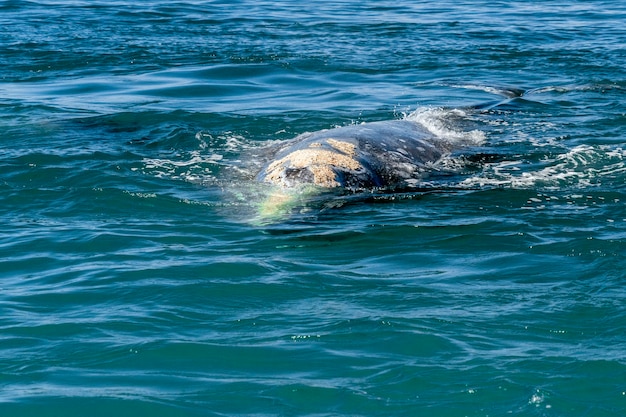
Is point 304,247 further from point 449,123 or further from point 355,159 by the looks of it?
point 449,123

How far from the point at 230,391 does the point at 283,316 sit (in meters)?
1.15

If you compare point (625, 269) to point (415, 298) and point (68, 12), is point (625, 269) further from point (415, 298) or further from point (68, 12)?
point (68, 12)

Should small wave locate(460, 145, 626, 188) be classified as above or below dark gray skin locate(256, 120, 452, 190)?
below

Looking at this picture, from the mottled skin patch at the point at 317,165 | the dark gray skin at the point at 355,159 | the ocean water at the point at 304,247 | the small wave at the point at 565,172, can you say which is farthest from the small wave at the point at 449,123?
the mottled skin patch at the point at 317,165

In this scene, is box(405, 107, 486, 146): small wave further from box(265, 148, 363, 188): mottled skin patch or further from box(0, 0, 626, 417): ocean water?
box(265, 148, 363, 188): mottled skin patch

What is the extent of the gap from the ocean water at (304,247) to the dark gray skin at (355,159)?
0.24 meters

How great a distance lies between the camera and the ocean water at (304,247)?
18.6 feet

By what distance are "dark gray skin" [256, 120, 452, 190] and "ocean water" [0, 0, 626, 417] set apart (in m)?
0.24

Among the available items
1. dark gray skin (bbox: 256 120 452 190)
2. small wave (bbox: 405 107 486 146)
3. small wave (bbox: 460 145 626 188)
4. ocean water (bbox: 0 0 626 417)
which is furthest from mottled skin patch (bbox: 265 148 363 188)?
small wave (bbox: 405 107 486 146)

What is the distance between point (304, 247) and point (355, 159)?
210 centimetres

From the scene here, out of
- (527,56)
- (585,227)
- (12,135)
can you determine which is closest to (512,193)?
(585,227)

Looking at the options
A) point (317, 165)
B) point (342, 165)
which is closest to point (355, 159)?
point (342, 165)

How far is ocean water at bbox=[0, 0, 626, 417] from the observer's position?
567cm

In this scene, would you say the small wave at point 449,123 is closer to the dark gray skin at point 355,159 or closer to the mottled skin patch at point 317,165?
the dark gray skin at point 355,159
